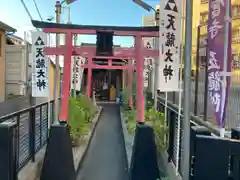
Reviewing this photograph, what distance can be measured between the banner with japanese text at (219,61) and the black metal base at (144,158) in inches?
66.2

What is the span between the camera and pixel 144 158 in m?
4.54

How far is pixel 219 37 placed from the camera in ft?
9.78

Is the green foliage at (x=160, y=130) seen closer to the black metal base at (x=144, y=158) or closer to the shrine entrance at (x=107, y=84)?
the black metal base at (x=144, y=158)

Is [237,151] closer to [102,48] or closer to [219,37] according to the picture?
[219,37]

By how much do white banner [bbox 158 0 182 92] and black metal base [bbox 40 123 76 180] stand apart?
1.81 meters

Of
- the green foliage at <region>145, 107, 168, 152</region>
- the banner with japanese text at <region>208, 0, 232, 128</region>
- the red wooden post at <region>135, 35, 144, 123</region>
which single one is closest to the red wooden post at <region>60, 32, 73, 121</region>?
the red wooden post at <region>135, 35, 144, 123</region>

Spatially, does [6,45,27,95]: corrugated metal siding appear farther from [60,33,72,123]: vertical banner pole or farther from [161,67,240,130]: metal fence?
[161,67,240,130]: metal fence

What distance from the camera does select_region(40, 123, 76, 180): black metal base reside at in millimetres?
4617

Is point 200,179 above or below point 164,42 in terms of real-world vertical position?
below

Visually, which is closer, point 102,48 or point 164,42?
point 164,42

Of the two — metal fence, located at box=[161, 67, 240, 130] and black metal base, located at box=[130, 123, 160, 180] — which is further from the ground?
metal fence, located at box=[161, 67, 240, 130]

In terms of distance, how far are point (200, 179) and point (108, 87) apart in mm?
21634

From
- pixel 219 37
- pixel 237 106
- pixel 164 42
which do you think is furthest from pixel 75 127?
pixel 219 37

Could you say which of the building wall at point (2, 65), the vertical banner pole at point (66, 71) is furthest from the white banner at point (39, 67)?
the building wall at point (2, 65)
